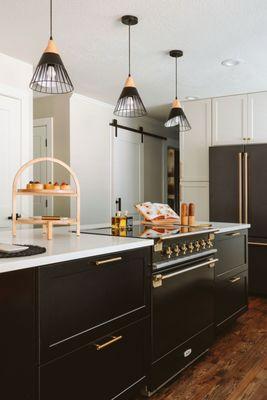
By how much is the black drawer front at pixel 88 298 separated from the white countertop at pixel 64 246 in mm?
39

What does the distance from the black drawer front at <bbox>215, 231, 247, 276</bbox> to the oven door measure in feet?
0.69

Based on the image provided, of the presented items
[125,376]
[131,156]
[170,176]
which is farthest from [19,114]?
[170,176]

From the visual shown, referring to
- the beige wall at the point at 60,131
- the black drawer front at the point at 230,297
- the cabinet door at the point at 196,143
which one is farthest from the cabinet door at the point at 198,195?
the black drawer front at the point at 230,297

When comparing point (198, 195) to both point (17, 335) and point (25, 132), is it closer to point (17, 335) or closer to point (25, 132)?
point (25, 132)

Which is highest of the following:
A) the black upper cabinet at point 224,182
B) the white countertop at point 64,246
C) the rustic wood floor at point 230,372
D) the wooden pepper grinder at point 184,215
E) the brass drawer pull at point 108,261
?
the black upper cabinet at point 224,182

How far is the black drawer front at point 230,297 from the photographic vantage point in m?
3.06

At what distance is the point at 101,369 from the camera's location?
1841mm

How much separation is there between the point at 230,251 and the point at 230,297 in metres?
0.38

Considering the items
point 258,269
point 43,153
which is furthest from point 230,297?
point 43,153

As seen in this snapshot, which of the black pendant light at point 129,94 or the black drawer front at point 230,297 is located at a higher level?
the black pendant light at point 129,94

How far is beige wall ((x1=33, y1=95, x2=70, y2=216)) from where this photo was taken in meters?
4.93

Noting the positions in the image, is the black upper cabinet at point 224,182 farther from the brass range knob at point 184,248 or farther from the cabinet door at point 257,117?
the brass range knob at point 184,248

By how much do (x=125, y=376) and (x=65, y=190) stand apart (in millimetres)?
1019

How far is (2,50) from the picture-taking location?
3.52 meters
